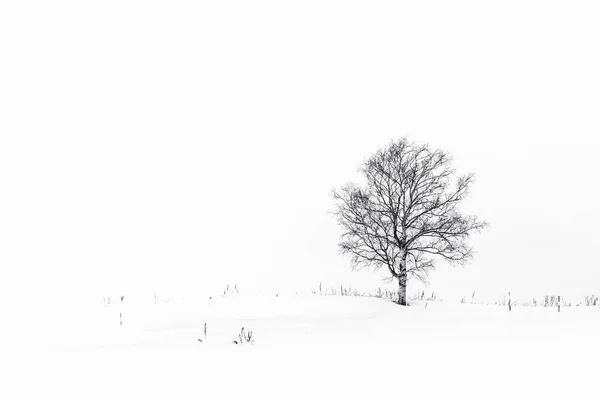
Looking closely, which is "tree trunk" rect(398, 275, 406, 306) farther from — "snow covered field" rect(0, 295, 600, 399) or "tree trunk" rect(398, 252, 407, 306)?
"snow covered field" rect(0, 295, 600, 399)

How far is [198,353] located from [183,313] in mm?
7110

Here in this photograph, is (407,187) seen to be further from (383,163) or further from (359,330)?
(359,330)

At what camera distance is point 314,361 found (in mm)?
6473

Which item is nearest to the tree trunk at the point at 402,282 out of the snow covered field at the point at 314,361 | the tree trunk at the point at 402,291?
the tree trunk at the point at 402,291

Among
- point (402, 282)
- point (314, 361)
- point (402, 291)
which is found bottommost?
point (402, 291)

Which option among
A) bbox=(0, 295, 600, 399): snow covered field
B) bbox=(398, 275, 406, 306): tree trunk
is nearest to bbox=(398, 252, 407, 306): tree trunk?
bbox=(398, 275, 406, 306): tree trunk

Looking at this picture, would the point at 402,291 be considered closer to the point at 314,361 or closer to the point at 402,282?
the point at 402,282

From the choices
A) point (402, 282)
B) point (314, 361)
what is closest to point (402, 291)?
point (402, 282)

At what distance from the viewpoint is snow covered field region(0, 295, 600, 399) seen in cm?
513

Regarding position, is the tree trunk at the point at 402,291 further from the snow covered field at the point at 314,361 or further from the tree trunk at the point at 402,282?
the snow covered field at the point at 314,361

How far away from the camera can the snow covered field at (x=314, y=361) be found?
513 centimetres

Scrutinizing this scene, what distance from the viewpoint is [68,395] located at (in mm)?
5137

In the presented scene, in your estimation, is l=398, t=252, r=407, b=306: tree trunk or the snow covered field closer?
the snow covered field

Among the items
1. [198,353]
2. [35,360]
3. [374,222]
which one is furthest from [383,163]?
[35,360]
